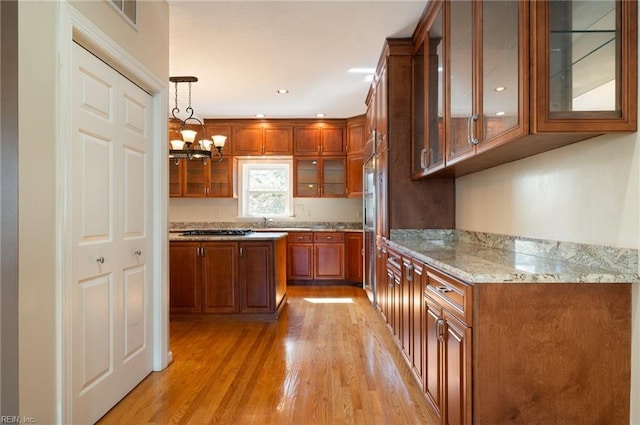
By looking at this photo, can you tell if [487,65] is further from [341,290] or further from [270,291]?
[341,290]

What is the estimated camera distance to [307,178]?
6.26 m

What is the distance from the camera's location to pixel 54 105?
64.2 inches

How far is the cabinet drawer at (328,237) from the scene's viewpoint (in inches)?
232

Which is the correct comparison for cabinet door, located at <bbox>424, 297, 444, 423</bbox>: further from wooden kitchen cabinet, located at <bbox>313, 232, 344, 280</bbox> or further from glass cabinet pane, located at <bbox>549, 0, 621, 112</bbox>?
wooden kitchen cabinet, located at <bbox>313, 232, 344, 280</bbox>

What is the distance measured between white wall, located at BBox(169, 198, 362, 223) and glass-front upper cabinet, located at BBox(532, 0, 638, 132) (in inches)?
199

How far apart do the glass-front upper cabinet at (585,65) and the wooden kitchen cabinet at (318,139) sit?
4.74m

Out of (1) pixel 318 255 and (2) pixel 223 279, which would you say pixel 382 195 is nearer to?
(2) pixel 223 279

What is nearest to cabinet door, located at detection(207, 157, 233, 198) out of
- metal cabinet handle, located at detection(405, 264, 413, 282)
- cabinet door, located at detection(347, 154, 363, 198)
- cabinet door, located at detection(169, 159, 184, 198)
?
cabinet door, located at detection(169, 159, 184, 198)

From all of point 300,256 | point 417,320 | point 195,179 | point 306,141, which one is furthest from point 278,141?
point 417,320

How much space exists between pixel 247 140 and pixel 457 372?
208 inches

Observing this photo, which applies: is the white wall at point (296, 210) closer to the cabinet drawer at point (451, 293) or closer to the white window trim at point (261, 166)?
the white window trim at point (261, 166)

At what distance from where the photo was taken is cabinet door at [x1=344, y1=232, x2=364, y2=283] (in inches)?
227

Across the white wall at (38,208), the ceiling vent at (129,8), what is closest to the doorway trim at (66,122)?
the white wall at (38,208)

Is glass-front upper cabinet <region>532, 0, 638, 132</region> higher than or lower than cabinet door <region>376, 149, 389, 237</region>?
higher
